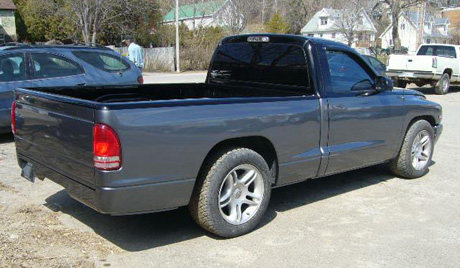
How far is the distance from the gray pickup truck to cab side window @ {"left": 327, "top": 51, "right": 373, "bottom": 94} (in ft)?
0.06

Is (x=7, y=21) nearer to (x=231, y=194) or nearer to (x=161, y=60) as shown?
(x=161, y=60)

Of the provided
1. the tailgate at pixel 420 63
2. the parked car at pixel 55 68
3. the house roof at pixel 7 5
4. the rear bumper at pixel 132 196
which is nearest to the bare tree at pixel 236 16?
the house roof at pixel 7 5

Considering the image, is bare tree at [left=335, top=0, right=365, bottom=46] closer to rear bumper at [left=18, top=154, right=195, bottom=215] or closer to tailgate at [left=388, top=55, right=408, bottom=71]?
tailgate at [left=388, top=55, right=408, bottom=71]

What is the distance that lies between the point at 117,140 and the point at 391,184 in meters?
4.15

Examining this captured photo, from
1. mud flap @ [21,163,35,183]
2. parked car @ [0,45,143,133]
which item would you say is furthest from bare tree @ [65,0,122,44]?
mud flap @ [21,163,35,183]

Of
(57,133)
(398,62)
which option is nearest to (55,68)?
(57,133)

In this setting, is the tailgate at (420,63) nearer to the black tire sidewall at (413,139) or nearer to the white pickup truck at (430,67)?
the white pickup truck at (430,67)

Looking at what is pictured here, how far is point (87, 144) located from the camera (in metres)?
3.61

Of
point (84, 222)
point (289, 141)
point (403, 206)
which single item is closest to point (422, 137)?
point (403, 206)

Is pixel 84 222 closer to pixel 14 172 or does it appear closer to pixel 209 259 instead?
pixel 209 259

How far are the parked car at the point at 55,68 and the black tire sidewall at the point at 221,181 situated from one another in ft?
16.2

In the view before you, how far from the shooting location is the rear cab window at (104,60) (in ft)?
28.2

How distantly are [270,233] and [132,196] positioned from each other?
151 cm

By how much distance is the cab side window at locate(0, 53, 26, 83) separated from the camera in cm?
773
